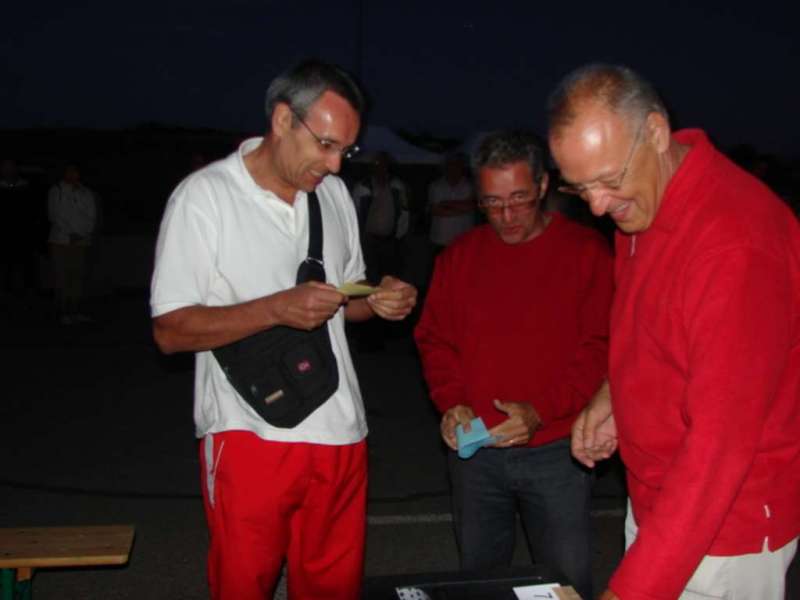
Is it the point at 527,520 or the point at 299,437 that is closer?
the point at 299,437

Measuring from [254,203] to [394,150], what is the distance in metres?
15.0

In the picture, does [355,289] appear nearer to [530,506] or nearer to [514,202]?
[514,202]

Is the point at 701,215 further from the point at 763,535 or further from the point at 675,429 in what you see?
the point at 763,535

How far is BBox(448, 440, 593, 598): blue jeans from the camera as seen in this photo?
316 centimetres

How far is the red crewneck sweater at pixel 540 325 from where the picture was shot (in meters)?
Result: 3.12

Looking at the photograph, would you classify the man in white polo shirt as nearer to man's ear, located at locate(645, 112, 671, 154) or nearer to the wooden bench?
the wooden bench

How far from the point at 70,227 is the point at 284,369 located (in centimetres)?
972

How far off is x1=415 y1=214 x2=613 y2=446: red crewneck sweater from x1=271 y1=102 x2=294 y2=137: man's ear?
0.89 meters

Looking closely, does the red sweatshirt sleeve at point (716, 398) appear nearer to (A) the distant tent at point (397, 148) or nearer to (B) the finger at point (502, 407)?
(B) the finger at point (502, 407)

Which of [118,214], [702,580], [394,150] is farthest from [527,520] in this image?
[118,214]

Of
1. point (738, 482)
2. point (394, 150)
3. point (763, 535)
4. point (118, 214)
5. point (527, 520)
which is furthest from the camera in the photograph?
point (118, 214)

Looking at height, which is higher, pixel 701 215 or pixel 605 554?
pixel 701 215

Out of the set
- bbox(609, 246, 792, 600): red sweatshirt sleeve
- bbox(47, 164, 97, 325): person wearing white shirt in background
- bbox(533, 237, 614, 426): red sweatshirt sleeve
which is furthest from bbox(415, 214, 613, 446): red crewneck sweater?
bbox(47, 164, 97, 325): person wearing white shirt in background

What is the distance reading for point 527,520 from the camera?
130 inches
